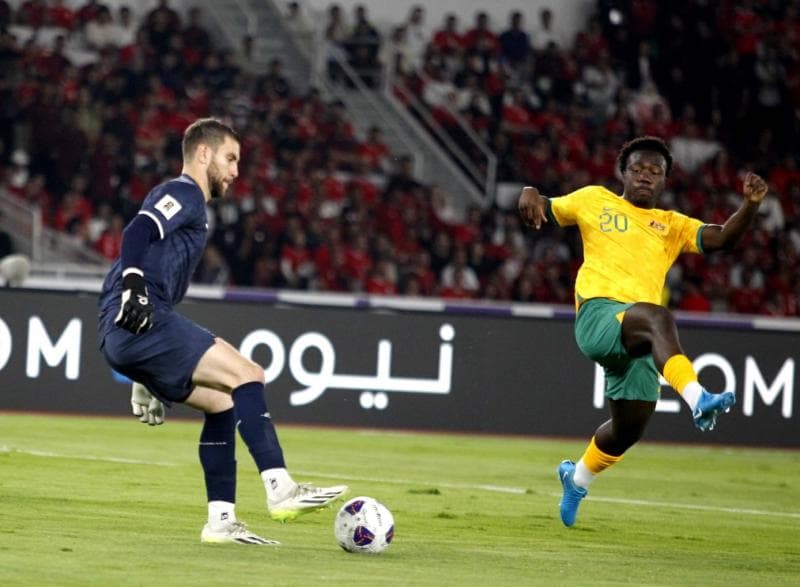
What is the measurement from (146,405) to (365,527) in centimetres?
123

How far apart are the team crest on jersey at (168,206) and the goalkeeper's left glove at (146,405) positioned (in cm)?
95

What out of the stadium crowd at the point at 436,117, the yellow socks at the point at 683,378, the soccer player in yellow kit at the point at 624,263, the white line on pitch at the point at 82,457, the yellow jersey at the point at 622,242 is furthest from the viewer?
the stadium crowd at the point at 436,117

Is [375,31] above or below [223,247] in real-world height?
above

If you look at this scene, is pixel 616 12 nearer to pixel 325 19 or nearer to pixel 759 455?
pixel 325 19

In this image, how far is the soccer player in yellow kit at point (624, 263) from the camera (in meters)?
9.05

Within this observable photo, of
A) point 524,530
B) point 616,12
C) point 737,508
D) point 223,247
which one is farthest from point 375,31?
point 524,530

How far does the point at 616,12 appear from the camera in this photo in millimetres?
29156

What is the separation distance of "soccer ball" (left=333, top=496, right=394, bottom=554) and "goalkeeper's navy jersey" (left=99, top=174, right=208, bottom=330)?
1278 mm

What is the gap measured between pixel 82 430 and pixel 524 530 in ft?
22.1

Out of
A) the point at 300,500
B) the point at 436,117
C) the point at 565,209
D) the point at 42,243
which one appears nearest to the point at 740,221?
the point at 565,209

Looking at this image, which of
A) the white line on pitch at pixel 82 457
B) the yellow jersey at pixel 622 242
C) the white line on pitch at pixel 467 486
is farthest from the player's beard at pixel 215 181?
the white line on pitch at pixel 82 457

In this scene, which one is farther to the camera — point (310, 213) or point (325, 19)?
point (325, 19)

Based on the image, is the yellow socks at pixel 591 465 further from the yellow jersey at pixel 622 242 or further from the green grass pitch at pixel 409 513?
the yellow jersey at pixel 622 242

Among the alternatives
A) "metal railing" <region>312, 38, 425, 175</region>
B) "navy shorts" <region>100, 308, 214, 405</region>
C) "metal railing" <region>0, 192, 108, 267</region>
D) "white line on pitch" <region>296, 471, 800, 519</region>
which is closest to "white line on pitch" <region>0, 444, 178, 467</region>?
"white line on pitch" <region>296, 471, 800, 519</region>
